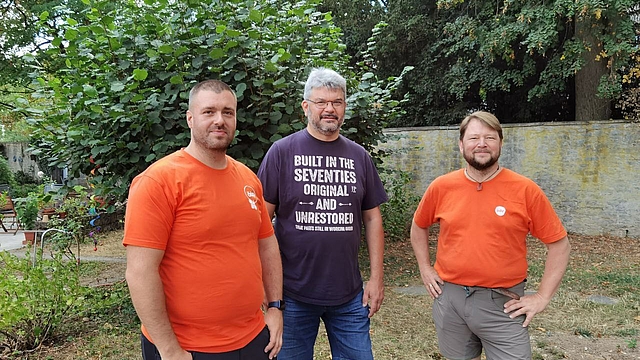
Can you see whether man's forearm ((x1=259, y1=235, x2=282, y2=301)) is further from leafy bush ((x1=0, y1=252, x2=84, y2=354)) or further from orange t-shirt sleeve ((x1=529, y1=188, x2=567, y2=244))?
leafy bush ((x1=0, y1=252, x2=84, y2=354))

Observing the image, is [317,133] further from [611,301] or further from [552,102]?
[552,102]

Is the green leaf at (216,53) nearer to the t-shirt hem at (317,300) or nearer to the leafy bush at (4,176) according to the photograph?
the t-shirt hem at (317,300)

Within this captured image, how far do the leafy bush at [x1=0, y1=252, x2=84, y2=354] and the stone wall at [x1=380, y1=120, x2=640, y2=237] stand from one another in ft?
20.5

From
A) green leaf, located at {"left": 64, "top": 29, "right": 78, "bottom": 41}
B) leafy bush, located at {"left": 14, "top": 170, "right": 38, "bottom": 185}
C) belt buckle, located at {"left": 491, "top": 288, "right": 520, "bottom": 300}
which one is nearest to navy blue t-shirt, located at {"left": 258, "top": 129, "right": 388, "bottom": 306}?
belt buckle, located at {"left": 491, "top": 288, "right": 520, "bottom": 300}

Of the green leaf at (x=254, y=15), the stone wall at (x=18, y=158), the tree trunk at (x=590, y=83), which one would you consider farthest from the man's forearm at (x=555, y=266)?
the stone wall at (x=18, y=158)

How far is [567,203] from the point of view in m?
9.81

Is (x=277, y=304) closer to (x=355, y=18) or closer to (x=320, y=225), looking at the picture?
(x=320, y=225)

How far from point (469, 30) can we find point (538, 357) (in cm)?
874

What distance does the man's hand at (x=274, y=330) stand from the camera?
6.85 ft

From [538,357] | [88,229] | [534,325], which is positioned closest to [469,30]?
[534,325]

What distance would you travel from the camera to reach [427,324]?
4.79 meters

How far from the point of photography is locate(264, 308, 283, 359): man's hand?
82.2 inches

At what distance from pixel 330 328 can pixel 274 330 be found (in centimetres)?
46

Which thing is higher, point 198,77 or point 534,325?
point 198,77
